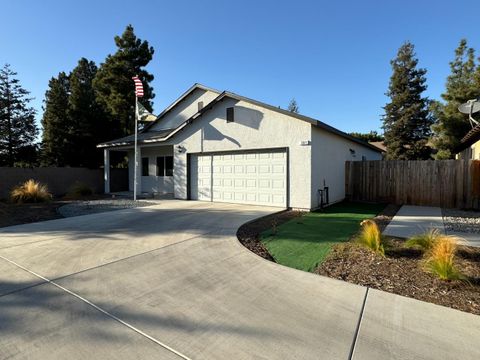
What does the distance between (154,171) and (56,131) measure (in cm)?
1518

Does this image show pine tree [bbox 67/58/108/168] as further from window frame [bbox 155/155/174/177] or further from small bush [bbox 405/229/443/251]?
small bush [bbox 405/229/443/251]

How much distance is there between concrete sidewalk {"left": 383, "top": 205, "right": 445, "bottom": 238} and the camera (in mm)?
6754

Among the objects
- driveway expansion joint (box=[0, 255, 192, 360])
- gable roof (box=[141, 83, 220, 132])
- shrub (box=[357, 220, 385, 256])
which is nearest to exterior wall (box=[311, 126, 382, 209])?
shrub (box=[357, 220, 385, 256])

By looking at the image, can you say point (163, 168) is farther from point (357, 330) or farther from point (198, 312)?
point (357, 330)

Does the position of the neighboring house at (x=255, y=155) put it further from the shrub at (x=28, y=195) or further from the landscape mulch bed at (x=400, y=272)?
the shrub at (x=28, y=195)

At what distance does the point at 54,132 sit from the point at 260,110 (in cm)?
2285

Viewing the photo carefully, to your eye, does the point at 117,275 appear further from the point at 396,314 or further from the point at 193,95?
the point at 193,95

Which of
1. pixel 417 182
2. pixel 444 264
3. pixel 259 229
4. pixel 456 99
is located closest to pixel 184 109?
pixel 259 229

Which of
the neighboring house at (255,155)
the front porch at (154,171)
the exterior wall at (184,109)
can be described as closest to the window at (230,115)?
the neighboring house at (255,155)

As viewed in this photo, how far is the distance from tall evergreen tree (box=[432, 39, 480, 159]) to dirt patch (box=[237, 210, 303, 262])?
17629 millimetres

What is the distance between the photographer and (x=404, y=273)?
4199 mm

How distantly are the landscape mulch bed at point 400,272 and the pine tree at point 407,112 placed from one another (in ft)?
97.7

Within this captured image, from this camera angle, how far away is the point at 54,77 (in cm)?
2830

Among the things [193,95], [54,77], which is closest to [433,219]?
[193,95]
